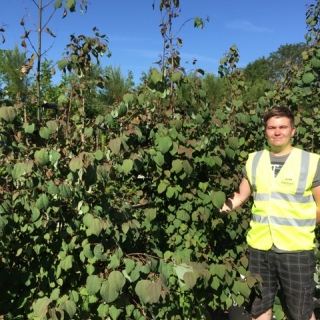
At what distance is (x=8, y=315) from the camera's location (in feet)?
5.84

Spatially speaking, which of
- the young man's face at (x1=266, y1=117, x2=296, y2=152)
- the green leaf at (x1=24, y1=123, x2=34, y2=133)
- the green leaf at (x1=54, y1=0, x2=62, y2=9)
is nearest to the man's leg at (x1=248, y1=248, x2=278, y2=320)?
the young man's face at (x1=266, y1=117, x2=296, y2=152)

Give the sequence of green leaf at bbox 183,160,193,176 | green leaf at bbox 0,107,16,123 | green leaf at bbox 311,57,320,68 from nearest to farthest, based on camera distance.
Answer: green leaf at bbox 0,107,16,123
green leaf at bbox 183,160,193,176
green leaf at bbox 311,57,320,68

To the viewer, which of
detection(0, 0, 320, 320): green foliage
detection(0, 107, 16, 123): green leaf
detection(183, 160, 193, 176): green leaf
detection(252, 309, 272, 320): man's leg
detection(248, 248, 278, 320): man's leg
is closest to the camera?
detection(0, 107, 16, 123): green leaf

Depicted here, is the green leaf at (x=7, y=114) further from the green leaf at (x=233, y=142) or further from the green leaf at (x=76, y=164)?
the green leaf at (x=233, y=142)

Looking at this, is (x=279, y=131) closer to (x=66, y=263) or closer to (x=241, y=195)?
(x=241, y=195)

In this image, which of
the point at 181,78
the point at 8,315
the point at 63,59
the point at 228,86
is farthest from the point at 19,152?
the point at 228,86

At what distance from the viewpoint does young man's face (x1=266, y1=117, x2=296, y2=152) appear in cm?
201

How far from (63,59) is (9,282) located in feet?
3.83

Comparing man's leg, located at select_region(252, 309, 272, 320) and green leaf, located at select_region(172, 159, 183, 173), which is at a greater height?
green leaf, located at select_region(172, 159, 183, 173)

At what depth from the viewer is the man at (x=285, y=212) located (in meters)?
2.02

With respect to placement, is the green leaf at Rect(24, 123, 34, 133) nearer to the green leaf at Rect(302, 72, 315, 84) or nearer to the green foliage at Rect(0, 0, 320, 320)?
the green foliage at Rect(0, 0, 320, 320)

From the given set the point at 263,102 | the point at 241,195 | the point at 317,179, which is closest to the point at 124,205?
the point at 241,195

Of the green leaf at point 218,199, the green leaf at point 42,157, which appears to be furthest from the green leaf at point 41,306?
the green leaf at point 218,199

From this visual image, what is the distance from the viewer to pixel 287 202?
205 cm
